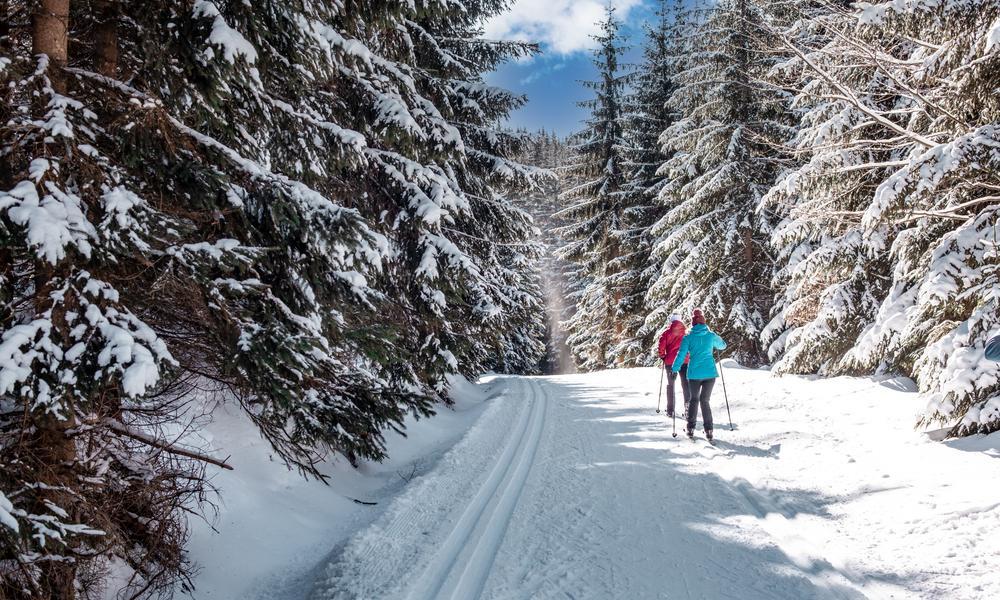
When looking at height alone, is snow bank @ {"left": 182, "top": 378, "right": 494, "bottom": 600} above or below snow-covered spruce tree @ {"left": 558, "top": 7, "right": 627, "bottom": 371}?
below

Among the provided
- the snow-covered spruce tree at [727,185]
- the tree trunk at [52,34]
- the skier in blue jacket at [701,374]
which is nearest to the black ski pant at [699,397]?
the skier in blue jacket at [701,374]

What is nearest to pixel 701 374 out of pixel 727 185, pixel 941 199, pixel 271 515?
pixel 941 199

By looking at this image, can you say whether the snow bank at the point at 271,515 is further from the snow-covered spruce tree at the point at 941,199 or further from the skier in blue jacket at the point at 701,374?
the snow-covered spruce tree at the point at 941,199

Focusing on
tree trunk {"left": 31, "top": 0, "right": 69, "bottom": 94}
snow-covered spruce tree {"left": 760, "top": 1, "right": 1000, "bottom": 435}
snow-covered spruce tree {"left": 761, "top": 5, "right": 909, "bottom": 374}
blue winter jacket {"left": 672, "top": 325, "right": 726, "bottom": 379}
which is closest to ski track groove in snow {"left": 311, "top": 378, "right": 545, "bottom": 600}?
blue winter jacket {"left": 672, "top": 325, "right": 726, "bottom": 379}

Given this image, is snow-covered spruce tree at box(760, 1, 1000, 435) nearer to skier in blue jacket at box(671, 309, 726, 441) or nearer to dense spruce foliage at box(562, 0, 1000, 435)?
dense spruce foliage at box(562, 0, 1000, 435)

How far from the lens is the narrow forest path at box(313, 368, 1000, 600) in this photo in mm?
3707

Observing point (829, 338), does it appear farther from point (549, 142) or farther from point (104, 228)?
point (549, 142)

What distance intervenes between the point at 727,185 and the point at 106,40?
1627cm

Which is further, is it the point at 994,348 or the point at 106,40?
the point at 106,40

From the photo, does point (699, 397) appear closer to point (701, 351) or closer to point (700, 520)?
point (701, 351)

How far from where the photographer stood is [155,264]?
3287 millimetres

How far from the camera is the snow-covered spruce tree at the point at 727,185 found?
15.7 meters

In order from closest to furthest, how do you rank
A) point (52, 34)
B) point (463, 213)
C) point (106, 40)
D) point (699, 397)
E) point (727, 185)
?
point (52, 34) → point (106, 40) → point (699, 397) → point (463, 213) → point (727, 185)

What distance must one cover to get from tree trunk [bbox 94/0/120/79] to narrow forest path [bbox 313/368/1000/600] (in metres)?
4.35
